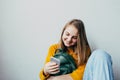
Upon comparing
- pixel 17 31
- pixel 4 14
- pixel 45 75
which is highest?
pixel 4 14

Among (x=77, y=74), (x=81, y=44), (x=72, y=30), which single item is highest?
(x=72, y=30)

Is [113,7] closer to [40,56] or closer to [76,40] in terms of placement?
[76,40]

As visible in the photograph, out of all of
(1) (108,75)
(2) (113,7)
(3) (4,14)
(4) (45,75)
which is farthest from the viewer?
(3) (4,14)

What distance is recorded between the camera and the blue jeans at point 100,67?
1.24 metres

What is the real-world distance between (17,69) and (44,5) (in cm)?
57

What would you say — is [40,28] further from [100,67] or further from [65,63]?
[100,67]

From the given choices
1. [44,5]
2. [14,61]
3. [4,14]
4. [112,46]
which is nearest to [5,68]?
[14,61]

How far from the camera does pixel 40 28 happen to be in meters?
1.73

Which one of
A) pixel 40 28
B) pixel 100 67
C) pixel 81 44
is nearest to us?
pixel 100 67

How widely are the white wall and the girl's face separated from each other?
0.22 m

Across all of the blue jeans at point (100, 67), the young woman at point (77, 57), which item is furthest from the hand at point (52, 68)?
the blue jeans at point (100, 67)

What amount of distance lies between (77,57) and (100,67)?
0.92 feet

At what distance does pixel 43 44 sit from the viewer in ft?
5.72

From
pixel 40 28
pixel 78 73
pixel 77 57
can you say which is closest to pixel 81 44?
pixel 77 57
